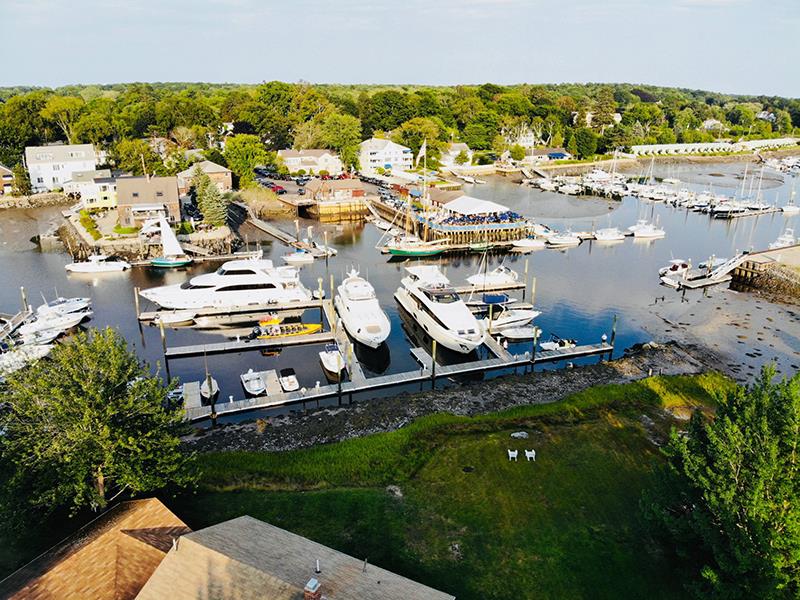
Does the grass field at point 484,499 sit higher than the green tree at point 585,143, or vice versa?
the green tree at point 585,143

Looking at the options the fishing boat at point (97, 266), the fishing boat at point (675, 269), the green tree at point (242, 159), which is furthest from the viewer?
the green tree at point (242, 159)

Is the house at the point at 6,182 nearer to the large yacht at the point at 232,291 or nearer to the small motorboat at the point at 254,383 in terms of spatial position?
the large yacht at the point at 232,291

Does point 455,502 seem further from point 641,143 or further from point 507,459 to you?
point 641,143

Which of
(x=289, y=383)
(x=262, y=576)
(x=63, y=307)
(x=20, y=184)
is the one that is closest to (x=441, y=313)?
(x=289, y=383)

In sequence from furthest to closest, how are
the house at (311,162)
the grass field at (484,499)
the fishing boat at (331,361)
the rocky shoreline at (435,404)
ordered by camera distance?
1. the house at (311,162)
2. the fishing boat at (331,361)
3. the rocky shoreline at (435,404)
4. the grass field at (484,499)

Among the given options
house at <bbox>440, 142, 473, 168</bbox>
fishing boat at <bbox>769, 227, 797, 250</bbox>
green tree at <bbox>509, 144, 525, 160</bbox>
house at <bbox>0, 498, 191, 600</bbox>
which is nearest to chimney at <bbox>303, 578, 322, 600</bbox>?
house at <bbox>0, 498, 191, 600</bbox>

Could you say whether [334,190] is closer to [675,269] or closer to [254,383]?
[675,269]

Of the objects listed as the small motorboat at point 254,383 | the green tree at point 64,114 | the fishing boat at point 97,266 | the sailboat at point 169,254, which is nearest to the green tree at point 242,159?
the sailboat at point 169,254

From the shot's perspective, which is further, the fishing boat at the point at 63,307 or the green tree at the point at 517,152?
the green tree at the point at 517,152
